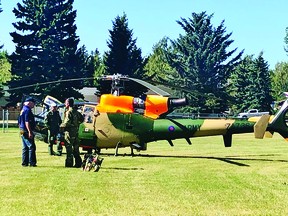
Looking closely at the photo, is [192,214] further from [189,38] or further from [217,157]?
[189,38]

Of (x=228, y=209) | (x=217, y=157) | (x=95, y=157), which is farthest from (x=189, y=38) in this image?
(x=228, y=209)

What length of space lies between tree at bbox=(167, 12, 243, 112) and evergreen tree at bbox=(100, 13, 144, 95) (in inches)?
387

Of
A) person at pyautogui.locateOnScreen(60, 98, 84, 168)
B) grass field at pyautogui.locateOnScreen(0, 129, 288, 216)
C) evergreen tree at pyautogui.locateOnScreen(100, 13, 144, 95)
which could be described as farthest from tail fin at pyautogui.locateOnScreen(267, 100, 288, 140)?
evergreen tree at pyautogui.locateOnScreen(100, 13, 144, 95)

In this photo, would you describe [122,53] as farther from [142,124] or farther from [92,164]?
[92,164]

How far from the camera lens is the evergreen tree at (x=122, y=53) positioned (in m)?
60.1

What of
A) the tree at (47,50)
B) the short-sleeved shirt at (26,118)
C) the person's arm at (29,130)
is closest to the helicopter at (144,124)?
the short-sleeved shirt at (26,118)

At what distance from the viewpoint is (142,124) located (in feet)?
56.4

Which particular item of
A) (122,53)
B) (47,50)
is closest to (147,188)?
(47,50)

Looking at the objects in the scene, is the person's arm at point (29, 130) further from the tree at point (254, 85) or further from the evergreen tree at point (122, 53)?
the tree at point (254, 85)

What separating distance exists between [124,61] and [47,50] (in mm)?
9569

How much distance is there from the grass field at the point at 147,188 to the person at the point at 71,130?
1.62 ft

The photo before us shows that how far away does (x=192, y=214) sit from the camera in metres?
8.07

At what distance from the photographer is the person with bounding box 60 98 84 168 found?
46.4 feet

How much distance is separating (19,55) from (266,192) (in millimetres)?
49037
